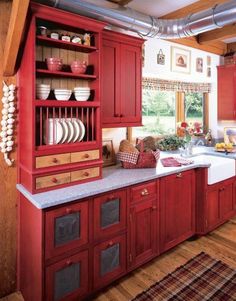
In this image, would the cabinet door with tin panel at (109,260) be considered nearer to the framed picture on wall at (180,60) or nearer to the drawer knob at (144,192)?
the drawer knob at (144,192)

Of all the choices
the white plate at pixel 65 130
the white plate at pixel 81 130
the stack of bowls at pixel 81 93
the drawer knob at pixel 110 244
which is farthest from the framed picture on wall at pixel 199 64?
the drawer knob at pixel 110 244

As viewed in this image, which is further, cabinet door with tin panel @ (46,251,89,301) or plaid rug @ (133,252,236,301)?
plaid rug @ (133,252,236,301)

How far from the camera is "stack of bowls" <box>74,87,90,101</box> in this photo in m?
2.04

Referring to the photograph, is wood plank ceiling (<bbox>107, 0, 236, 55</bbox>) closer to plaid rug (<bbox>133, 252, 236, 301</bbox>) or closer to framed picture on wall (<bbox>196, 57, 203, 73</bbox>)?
framed picture on wall (<bbox>196, 57, 203, 73</bbox>)

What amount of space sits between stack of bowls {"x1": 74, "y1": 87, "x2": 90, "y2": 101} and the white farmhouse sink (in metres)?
1.62

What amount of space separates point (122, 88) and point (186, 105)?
1.96 m

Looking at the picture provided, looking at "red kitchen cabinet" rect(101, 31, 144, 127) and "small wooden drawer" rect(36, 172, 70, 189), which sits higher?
"red kitchen cabinet" rect(101, 31, 144, 127)

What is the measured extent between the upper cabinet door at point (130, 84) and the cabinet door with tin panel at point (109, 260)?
1121mm

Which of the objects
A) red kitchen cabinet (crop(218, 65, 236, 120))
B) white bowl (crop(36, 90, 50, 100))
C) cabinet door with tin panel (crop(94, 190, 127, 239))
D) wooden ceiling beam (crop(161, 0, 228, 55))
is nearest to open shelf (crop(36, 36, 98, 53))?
white bowl (crop(36, 90, 50, 100))

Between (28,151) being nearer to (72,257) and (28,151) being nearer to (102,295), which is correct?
(72,257)

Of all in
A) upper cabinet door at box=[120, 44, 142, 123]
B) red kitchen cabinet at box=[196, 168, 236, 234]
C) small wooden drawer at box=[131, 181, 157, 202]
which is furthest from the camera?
red kitchen cabinet at box=[196, 168, 236, 234]

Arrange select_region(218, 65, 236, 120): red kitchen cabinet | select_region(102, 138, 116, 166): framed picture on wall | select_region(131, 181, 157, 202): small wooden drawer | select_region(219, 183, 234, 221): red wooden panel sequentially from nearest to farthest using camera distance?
select_region(131, 181, 157, 202): small wooden drawer
select_region(102, 138, 116, 166): framed picture on wall
select_region(219, 183, 234, 221): red wooden panel
select_region(218, 65, 236, 120): red kitchen cabinet

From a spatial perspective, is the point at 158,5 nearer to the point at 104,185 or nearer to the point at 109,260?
the point at 104,185

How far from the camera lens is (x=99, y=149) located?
84.4 inches
